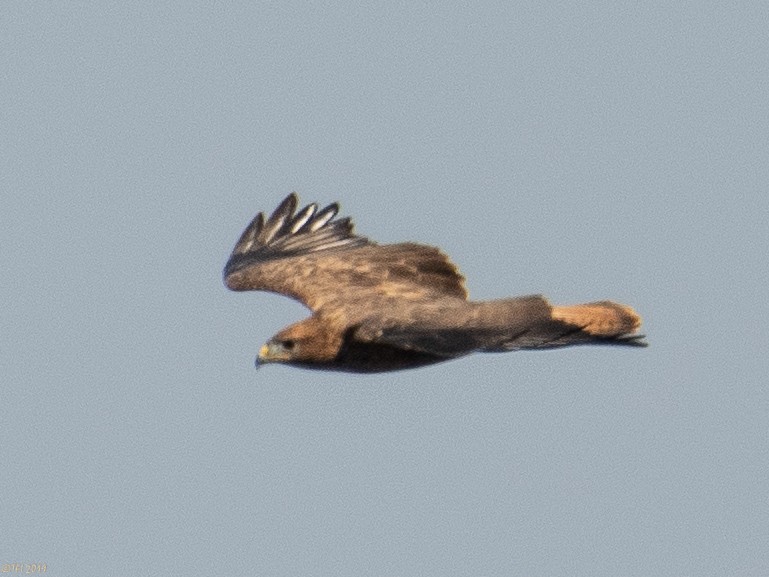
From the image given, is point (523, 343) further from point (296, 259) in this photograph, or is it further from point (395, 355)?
point (296, 259)

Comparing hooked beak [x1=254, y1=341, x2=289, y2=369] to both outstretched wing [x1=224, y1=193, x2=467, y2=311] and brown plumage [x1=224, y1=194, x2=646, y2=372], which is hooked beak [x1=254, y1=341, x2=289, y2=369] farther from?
outstretched wing [x1=224, y1=193, x2=467, y2=311]

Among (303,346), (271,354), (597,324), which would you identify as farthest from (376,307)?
(597,324)

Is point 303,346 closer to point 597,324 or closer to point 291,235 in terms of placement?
point 597,324

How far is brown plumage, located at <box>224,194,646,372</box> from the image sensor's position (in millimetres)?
18016

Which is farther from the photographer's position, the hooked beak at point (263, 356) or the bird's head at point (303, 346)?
the hooked beak at point (263, 356)

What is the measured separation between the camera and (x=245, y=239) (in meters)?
23.3

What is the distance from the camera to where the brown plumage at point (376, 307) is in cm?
1802

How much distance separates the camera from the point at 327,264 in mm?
21969

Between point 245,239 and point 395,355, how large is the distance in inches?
176

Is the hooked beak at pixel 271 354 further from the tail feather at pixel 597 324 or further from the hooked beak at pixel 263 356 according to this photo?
the tail feather at pixel 597 324

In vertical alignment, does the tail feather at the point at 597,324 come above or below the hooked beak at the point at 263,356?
above

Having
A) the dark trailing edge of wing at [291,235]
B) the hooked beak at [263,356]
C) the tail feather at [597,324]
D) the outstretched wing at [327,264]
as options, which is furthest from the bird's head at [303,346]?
the dark trailing edge of wing at [291,235]

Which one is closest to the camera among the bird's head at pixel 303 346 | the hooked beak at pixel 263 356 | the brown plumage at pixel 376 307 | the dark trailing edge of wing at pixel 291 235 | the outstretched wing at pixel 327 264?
the brown plumage at pixel 376 307

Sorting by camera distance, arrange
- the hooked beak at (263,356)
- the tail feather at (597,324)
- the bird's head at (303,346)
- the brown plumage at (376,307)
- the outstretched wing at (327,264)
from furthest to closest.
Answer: the outstretched wing at (327,264) < the hooked beak at (263,356) < the bird's head at (303,346) < the tail feather at (597,324) < the brown plumage at (376,307)
